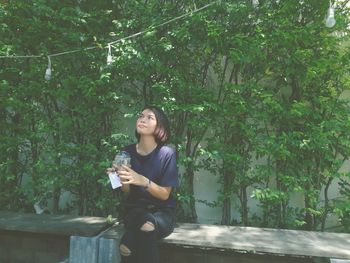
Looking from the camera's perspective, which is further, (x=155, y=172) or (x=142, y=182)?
(x=155, y=172)

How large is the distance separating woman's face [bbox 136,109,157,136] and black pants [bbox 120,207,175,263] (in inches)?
25.1

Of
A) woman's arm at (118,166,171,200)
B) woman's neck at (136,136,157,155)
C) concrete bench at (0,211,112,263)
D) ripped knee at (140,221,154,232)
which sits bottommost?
concrete bench at (0,211,112,263)

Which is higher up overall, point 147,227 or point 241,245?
point 147,227

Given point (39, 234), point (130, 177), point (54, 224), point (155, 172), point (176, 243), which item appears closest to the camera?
point (130, 177)

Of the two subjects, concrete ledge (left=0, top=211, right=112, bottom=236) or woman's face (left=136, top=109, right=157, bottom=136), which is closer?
woman's face (left=136, top=109, right=157, bottom=136)

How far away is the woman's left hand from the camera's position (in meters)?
3.11

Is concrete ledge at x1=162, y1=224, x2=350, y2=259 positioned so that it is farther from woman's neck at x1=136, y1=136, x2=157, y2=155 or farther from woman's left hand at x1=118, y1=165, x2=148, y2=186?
woman's neck at x1=136, y1=136, x2=157, y2=155

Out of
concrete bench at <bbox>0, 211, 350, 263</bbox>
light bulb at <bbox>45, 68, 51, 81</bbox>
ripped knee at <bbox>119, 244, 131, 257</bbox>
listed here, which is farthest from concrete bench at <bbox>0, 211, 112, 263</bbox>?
light bulb at <bbox>45, 68, 51, 81</bbox>

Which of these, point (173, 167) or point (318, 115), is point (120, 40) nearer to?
point (173, 167)

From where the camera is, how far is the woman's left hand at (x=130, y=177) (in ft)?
10.2

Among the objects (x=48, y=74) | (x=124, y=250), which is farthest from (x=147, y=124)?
(x=48, y=74)

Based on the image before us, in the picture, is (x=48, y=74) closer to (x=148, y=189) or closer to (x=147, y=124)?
(x=147, y=124)

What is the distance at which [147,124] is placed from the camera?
135 inches

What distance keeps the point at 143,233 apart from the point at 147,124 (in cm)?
89
